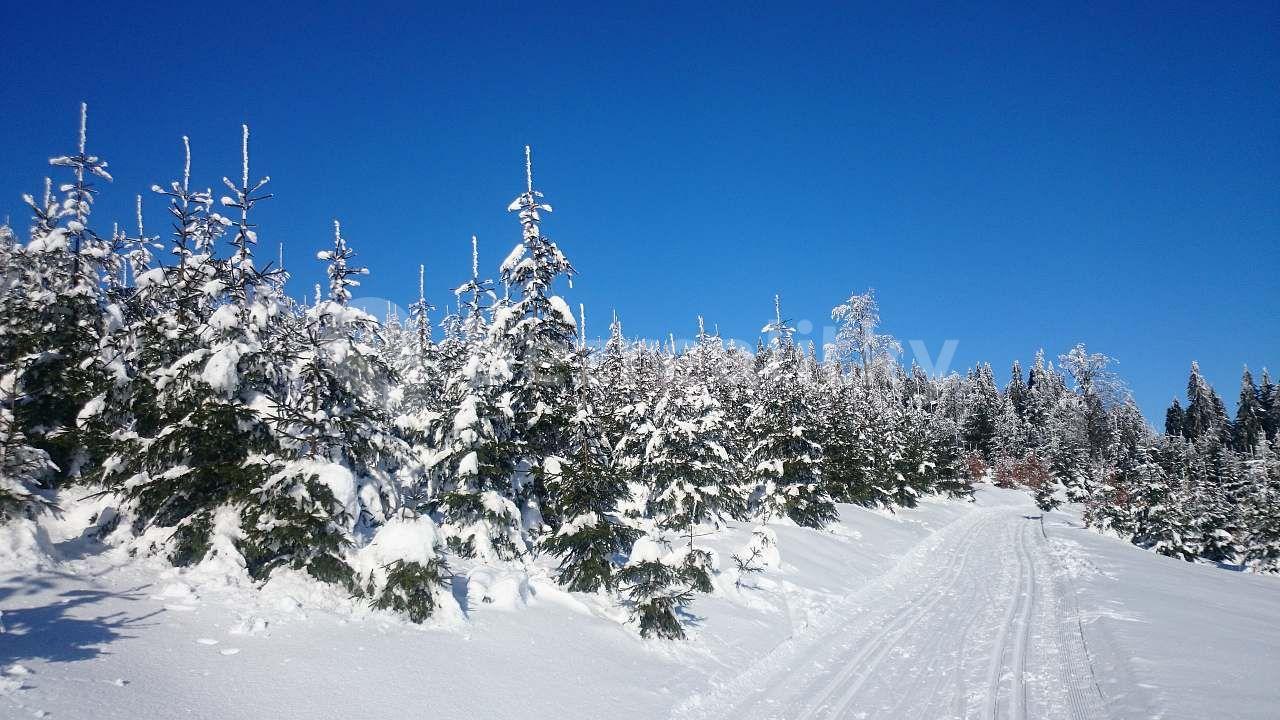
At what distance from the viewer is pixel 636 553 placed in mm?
11820

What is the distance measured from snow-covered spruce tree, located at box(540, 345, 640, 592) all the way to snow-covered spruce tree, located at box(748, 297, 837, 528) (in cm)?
1651

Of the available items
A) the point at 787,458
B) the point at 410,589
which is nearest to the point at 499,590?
the point at 410,589

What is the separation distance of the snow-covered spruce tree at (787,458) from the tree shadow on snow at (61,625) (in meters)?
24.8

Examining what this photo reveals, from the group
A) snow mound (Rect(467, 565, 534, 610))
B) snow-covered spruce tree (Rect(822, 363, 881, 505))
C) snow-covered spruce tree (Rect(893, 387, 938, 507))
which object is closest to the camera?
snow mound (Rect(467, 565, 534, 610))

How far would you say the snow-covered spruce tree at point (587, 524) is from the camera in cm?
1308

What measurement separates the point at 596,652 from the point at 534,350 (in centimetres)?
724

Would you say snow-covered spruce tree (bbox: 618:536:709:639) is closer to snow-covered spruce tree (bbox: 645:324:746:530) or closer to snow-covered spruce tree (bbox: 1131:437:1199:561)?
snow-covered spruce tree (bbox: 645:324:746:530)

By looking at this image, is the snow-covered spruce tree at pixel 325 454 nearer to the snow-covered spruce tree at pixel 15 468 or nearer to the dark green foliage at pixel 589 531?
the snow-covered spruce tree at pixel 15 468

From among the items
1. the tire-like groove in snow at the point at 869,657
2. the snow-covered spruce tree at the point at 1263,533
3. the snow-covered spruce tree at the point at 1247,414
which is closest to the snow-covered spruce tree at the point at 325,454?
the tire-like groove in snow at the point at 869,657

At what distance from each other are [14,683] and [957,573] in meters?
25.1

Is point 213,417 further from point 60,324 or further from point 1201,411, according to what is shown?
point 1201,411

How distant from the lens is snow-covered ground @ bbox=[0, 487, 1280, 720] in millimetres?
6680

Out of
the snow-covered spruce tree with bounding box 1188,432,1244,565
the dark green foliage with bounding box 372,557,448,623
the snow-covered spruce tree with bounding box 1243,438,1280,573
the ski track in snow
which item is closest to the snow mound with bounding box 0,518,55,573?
the dark green foliage with bounding box 372,557,448,623

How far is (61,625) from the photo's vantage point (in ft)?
22.4
